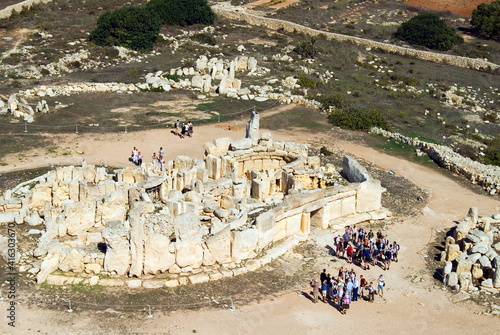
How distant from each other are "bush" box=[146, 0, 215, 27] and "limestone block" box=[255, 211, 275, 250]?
141 feet

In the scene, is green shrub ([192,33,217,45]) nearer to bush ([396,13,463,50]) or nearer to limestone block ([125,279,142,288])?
bush ([396,13,463,50])

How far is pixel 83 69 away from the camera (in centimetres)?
5472

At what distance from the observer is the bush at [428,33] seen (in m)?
68.8

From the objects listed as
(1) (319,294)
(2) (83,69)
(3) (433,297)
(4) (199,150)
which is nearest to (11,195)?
(4) (199,150)

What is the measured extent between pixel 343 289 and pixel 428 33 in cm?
4849

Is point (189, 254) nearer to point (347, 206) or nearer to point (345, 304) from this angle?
point (345, 304)

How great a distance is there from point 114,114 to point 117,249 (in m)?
20.8

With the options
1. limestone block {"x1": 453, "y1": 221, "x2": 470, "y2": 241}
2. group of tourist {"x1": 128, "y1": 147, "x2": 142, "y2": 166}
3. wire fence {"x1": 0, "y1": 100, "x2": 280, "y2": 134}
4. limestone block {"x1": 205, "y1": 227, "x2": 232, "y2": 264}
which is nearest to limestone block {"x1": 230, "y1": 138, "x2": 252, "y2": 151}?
group of tourist {"x1": 128, "y1": 147, "x2": 142, "y2": 166}

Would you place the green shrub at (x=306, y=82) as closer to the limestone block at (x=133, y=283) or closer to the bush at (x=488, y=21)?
the bush at (x=488, y=21)

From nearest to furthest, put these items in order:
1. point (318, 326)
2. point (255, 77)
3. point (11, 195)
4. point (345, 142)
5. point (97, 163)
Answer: point (318, 326)
point (11, 195)
point (97, 163)
point (345, 142)
point (255, 77)

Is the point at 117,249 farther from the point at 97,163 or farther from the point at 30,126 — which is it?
the point at 30,126

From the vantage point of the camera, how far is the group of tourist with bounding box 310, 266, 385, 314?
25.2m

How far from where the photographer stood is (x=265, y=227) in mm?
28203

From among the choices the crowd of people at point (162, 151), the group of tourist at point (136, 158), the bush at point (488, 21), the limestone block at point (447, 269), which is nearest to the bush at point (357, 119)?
the crowd of people at point (162, 151)
